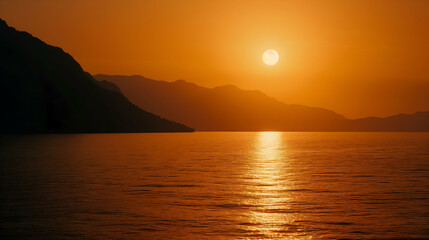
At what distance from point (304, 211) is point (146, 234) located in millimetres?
11653

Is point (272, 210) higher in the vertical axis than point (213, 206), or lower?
lower

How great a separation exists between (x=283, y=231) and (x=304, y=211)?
648cm

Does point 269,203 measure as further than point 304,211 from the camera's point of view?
Yes

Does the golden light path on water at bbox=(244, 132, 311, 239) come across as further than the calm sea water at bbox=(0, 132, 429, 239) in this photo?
No

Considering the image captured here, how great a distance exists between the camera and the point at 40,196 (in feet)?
129

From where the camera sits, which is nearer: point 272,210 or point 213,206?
point 272,210

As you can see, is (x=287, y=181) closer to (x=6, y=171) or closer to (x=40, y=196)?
(x=40, y=196)

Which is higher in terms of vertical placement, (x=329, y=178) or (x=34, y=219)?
(x=329, y=178)

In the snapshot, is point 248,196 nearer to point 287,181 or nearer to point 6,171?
point 287,181

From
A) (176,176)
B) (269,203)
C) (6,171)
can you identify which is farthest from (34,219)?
(6,171)

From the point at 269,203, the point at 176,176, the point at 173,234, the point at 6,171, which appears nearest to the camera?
the point at 173,234

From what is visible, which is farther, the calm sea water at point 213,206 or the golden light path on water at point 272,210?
the calm sea water at point 213,206

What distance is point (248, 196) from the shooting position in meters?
39.3

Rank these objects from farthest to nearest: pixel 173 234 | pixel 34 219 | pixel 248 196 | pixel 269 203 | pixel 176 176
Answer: pixel 176 176, pixel 248 196, pixel 269 203, pixel 34 219, pixel 173 234
